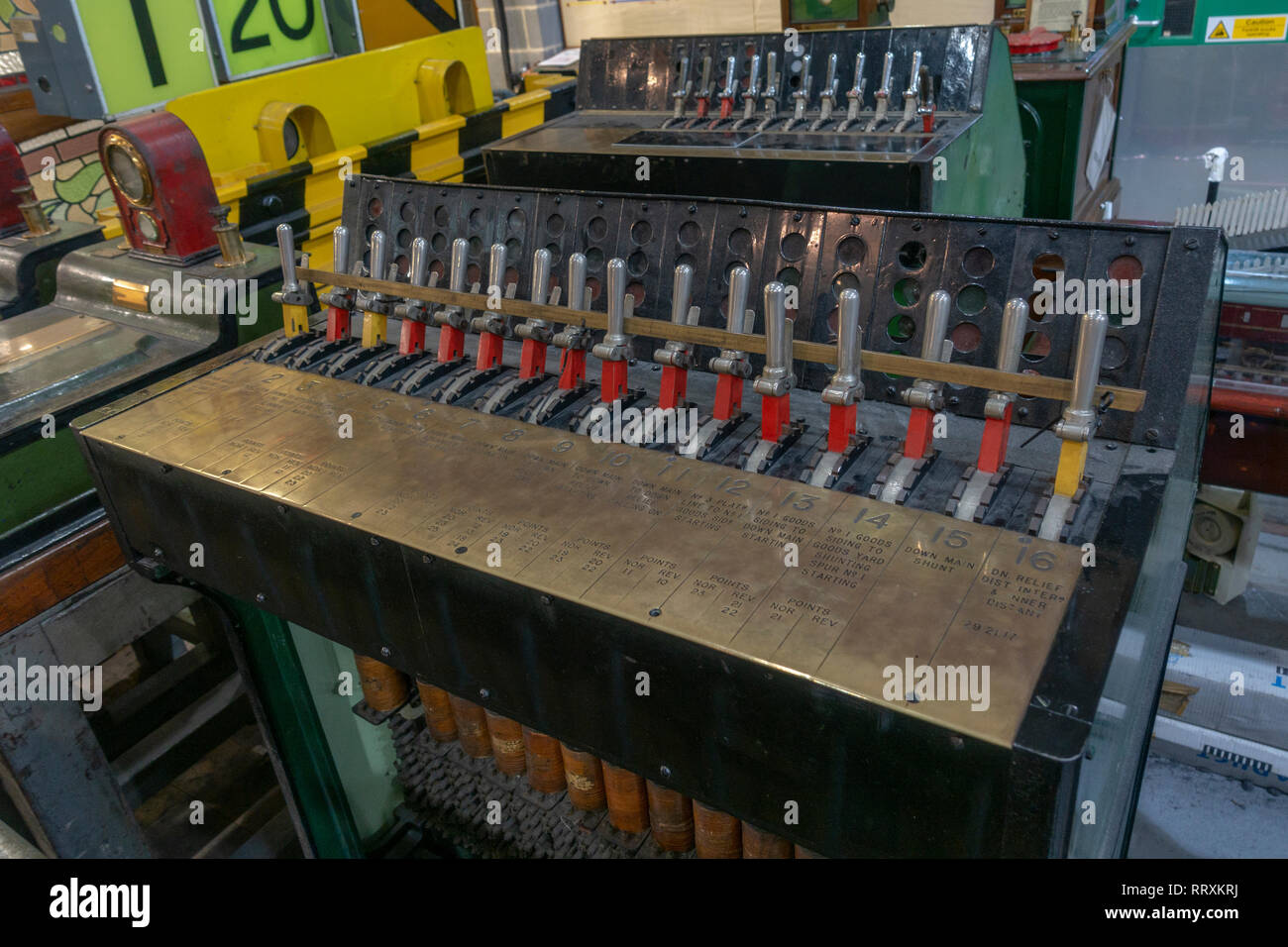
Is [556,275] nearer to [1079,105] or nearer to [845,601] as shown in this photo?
[845,601]

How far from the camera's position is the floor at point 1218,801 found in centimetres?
262

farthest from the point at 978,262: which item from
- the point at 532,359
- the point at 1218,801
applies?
the point at 1218,801

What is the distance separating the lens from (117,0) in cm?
346

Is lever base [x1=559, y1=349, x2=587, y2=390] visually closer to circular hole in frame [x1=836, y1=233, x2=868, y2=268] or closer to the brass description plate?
the brass description plate

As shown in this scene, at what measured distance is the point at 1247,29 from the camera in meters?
4.12

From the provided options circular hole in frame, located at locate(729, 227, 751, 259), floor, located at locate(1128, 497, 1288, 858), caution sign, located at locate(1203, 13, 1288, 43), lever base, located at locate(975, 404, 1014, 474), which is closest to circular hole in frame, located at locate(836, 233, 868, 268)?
circular hole in frame, located at locate(729, 227, 751, 259)

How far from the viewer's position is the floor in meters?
2.62

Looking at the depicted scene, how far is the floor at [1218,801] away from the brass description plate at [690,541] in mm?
1998

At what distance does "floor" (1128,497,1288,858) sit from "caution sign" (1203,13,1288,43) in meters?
2.47

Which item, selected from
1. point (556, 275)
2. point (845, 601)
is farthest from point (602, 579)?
point (556, 275)

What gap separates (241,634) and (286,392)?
664 mm

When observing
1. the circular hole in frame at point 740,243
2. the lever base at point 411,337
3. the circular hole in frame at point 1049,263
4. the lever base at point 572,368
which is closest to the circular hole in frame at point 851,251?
the circular hole in frame at point 740,243

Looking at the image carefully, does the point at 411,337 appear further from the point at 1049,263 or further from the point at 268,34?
the point at 268,34

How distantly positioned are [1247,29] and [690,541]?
438cm
